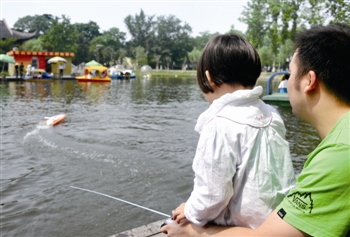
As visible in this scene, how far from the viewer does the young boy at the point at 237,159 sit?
150 cm

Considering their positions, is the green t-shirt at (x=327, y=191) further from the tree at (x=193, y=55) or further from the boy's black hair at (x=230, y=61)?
the tree at (x=193, y=55)

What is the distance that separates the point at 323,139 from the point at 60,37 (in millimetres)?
50156

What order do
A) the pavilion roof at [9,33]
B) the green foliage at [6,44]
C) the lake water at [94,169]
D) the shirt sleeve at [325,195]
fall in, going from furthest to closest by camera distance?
the pavilion roof at [9,33] < the green foliage at [6,44] < the lake water at [94,169] < the shirt sleeve at [325,195]

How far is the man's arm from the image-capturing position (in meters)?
1.25

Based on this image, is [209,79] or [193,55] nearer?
[209,79]

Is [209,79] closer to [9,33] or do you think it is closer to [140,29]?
[9,33]

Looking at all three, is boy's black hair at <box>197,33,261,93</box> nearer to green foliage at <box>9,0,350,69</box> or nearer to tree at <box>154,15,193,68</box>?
green foliage at <box>9,0,350,69</box>

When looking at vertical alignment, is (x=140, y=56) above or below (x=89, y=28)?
below

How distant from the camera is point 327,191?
1.12 meters

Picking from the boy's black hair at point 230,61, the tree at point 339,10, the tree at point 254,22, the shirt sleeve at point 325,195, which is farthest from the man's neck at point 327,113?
the tree at point 254,22

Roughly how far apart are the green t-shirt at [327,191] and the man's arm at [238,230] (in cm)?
5

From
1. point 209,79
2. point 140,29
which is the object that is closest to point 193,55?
point 140,29

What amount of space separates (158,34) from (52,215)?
3042 inches

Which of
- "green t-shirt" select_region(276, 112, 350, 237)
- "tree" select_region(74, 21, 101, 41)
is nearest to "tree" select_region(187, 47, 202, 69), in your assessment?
"tree" select_region(74, 21, 101, 41)
